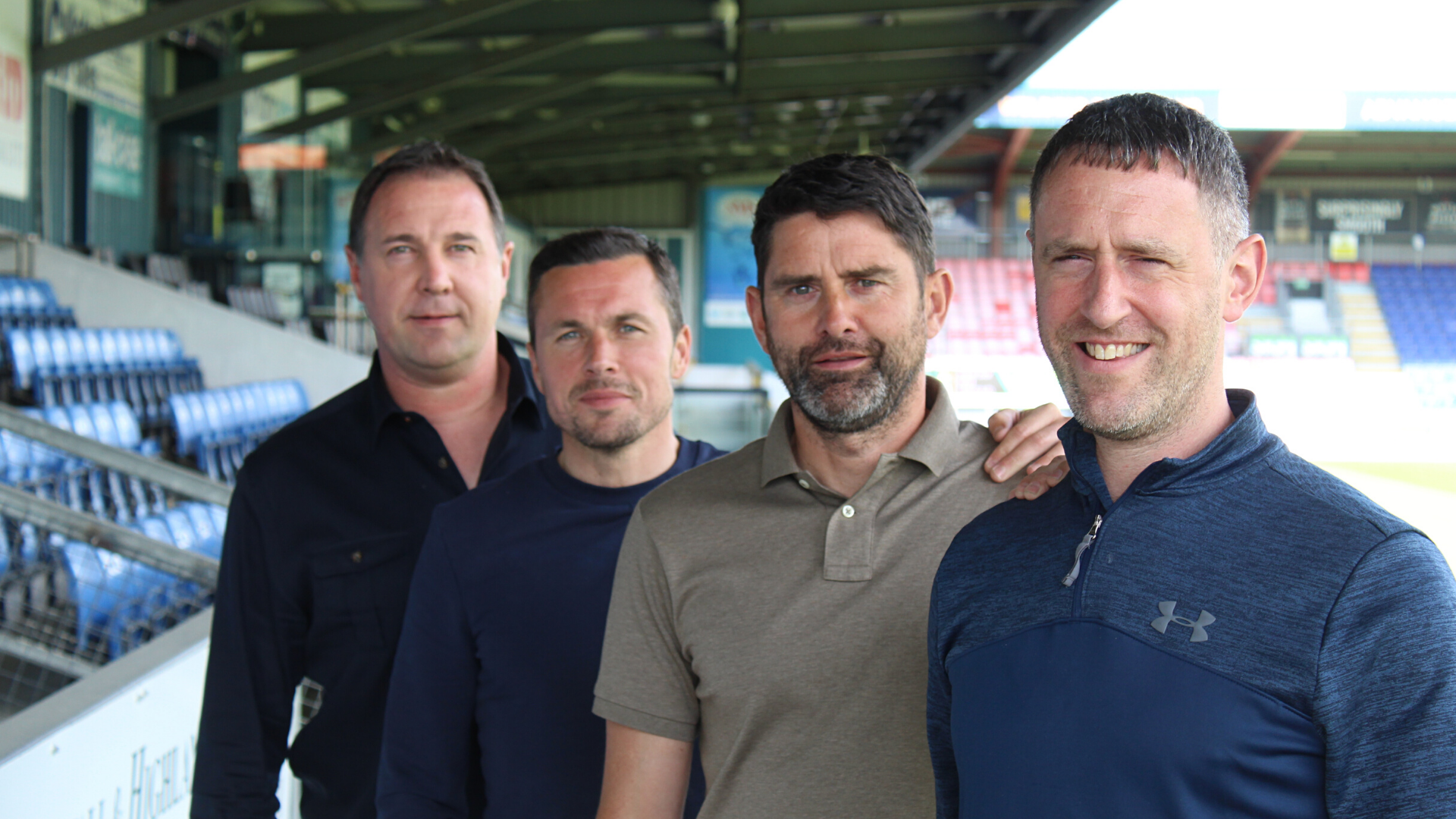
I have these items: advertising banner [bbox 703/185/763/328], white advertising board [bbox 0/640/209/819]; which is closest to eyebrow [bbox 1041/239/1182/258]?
white advertising board [bbox 0/640/209/819]

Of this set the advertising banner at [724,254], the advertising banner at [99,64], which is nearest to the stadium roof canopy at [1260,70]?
the advertising banner at [724,254]

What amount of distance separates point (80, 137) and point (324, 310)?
2677 millimetres

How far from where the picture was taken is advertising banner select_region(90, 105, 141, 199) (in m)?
10.1

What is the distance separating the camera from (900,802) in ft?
4.17

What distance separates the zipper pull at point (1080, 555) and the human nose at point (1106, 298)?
0.63 feet

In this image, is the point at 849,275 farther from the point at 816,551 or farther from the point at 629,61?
the point at 629,61

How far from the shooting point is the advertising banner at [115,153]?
33.3 feet

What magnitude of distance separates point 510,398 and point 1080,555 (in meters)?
1.24

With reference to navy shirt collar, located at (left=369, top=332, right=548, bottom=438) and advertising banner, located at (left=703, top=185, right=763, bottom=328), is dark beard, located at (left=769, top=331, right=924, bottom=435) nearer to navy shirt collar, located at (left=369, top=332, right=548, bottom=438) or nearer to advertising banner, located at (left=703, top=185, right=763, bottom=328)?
navy shirt collar, located at (left=369, top=332, right=548, bottom=438)

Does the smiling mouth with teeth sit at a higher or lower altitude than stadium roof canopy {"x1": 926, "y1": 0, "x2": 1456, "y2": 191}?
lower

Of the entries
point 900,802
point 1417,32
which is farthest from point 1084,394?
point 1417,32

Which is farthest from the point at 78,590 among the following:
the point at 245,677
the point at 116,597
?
the point at 245,677

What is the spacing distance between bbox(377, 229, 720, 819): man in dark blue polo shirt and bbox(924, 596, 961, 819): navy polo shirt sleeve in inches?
23.5

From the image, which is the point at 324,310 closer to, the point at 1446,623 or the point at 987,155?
the point at 1446,623
